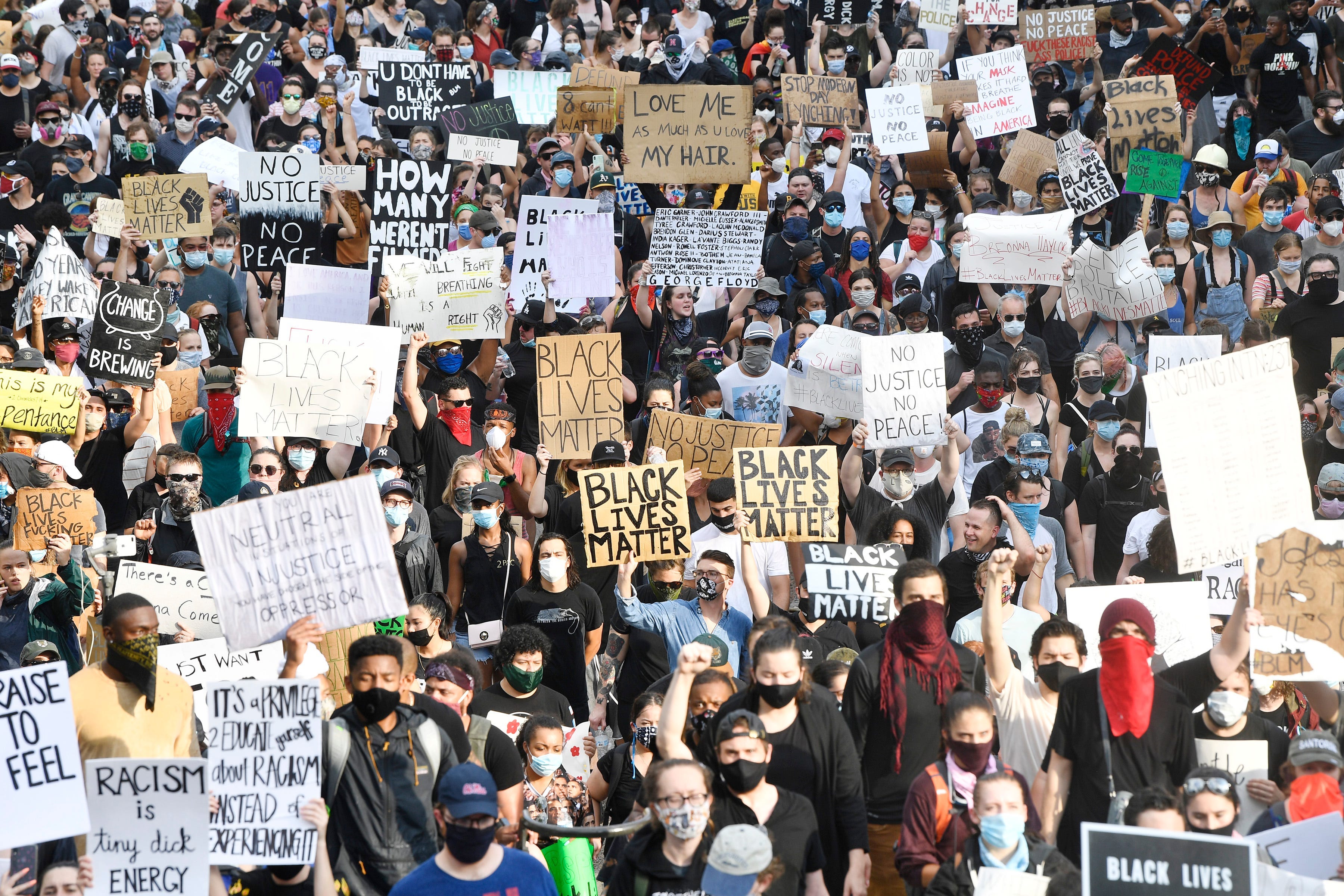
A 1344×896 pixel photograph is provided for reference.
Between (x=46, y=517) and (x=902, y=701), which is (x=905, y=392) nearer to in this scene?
(x=902, y=701)

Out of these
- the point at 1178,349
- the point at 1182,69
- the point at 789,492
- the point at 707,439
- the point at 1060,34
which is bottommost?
the point at 789,492

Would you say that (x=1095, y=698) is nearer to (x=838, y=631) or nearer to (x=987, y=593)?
(x=987, y=593)

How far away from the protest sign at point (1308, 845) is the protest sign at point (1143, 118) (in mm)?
9495

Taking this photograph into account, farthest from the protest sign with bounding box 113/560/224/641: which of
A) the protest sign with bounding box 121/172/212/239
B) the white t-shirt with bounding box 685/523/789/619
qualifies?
the protest sign with bounding box 121/172/212/239

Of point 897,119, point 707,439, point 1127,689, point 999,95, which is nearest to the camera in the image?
point 1127,689

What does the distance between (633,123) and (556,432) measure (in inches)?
150

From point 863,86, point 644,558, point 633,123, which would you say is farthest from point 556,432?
point 863,86

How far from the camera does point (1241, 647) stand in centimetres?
698

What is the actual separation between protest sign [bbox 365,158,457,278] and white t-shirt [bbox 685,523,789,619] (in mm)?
4686

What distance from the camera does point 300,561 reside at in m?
7.18

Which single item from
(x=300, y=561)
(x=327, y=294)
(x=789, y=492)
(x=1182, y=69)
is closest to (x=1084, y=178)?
(x=1182, y=69)

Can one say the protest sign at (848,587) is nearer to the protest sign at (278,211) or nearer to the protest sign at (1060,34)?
the protest sign at (278,211)

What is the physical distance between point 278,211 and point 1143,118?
6955mm

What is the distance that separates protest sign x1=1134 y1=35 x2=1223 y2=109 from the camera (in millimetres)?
16766
